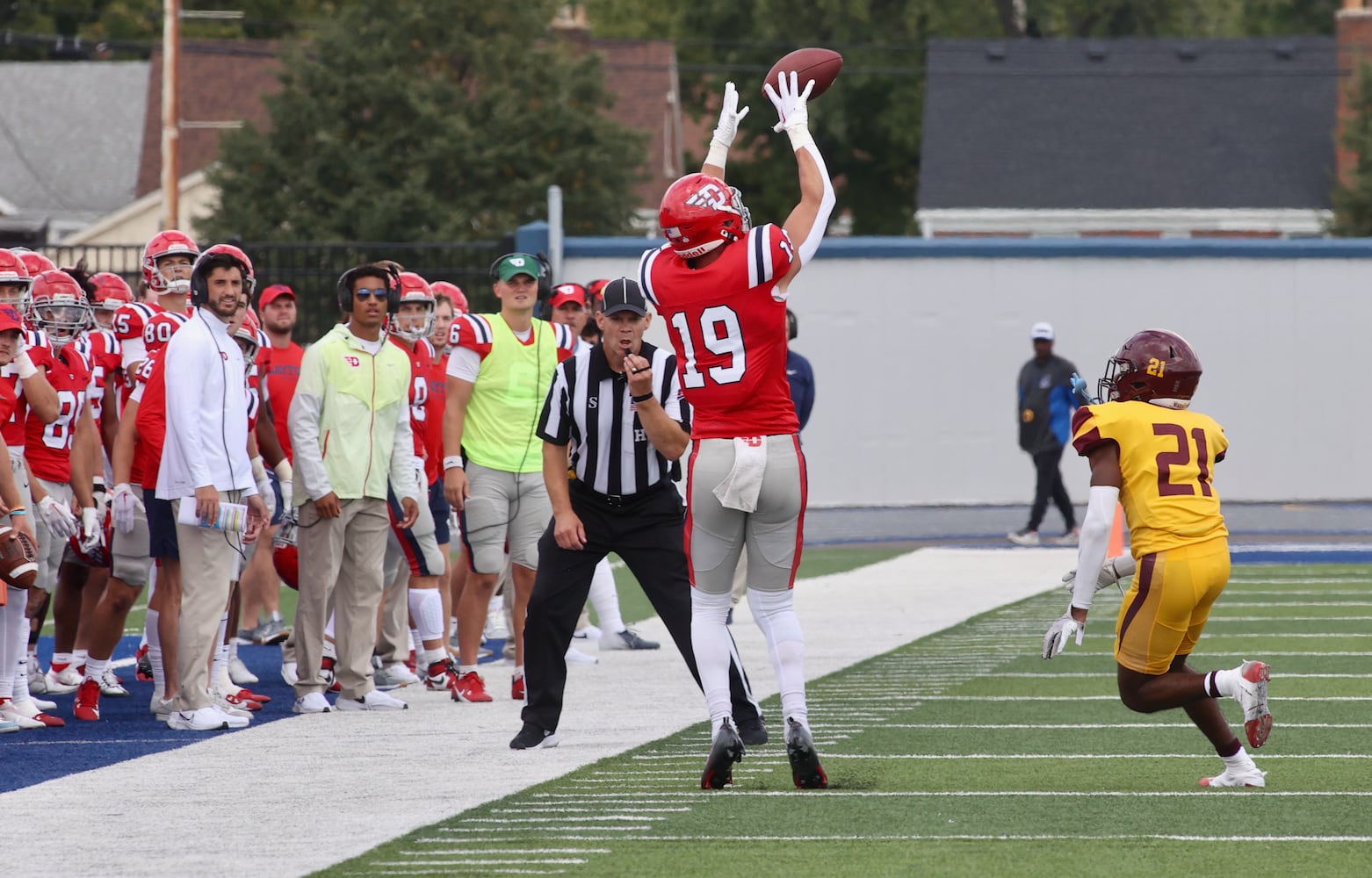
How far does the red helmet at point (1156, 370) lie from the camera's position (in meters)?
6.73

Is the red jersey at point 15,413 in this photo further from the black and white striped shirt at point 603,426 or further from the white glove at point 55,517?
the black and white striped shirt at point 603,426

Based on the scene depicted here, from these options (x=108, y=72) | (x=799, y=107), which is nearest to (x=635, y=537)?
(x=799, y=107)

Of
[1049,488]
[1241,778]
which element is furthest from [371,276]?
[1049,488]

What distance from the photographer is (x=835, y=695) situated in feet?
30.8

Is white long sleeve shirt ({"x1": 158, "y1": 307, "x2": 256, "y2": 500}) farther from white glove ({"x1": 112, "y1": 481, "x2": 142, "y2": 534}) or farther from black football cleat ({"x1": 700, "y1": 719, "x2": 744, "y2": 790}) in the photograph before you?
black football cleat ({"x1": 700, "y1": 719, "x2": 744, "y2": 790})

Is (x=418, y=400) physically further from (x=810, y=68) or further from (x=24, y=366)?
(x=810, y=68)

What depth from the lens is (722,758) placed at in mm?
6719

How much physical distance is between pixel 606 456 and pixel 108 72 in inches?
1695

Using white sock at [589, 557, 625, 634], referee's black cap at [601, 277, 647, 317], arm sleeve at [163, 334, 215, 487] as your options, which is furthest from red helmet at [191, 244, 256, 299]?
white sock at [589, 557, 625, 634]

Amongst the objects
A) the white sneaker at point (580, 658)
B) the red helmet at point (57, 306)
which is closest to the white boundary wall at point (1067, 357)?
the white sneaker at point (580, 658)

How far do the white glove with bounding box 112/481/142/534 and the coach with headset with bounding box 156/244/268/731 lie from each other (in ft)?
1.23

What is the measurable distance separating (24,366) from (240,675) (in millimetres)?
2366

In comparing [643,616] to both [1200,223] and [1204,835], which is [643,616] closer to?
[1204,835]

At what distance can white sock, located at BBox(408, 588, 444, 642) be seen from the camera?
9.84m
